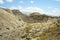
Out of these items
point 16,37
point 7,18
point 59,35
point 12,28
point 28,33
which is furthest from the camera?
point 7,18

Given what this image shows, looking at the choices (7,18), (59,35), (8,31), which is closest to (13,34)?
(8,31)

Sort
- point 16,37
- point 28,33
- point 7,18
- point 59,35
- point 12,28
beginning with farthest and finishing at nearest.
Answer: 1. point 7,18
2. point 12,28
3. point 28,33
4. point 16,37
5. point 59,35

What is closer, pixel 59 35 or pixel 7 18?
pixel 59 35

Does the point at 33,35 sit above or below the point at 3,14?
below

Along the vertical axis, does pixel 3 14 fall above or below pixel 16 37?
above

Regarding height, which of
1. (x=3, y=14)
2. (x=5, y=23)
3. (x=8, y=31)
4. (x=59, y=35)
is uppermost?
(x=3, y=14)

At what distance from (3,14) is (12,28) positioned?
13.4 ft

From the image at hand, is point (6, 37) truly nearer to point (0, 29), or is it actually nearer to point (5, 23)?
point (0, 29)

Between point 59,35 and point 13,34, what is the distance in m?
7.97

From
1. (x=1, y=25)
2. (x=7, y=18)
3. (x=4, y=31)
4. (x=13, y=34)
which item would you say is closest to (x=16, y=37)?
(x=13, y=34)

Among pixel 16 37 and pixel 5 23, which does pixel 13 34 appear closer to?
pixel 16 37

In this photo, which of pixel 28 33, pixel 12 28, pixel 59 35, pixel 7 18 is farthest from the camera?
pixel 7 18

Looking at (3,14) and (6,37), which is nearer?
(6,37)

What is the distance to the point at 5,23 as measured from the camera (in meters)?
26.0
